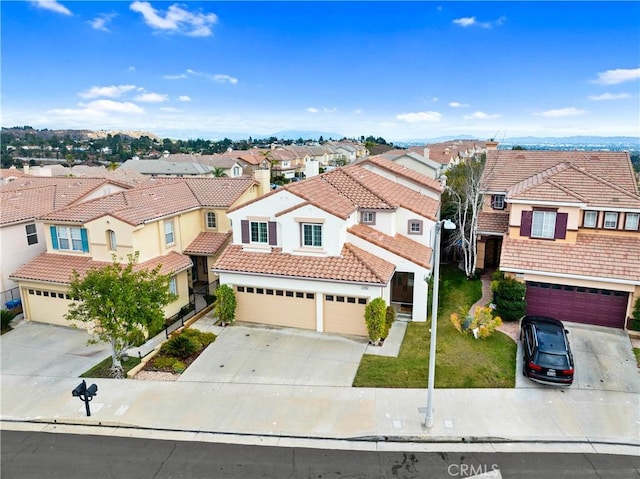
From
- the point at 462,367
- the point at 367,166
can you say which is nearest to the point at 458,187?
the point at 367,166

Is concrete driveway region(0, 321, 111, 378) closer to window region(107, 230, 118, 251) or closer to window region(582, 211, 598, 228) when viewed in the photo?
window region(107, 230, 118, 251)

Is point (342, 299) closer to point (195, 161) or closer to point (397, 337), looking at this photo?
point (397, 337)

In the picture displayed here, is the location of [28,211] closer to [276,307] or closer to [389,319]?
[276,307]

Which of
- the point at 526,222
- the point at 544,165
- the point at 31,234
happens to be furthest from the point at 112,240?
the point at 544,165

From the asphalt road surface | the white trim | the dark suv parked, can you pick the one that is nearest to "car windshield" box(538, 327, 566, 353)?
the dark suv parked

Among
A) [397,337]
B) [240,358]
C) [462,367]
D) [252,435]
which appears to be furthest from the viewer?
[397,337]

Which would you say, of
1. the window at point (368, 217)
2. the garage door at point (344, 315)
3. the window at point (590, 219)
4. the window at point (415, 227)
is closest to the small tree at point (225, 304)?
the garage door at point (344, 315)

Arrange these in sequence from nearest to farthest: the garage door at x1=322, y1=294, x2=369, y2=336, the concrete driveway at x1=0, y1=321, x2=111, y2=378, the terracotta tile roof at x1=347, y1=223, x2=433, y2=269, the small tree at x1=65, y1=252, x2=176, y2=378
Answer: the small tree at x1=65, y1=252, x2=176, y2=378 → the concrete driveway at x1=0, y1=321, x2=111, y2=378 → the garage door at x1=322, y1=294, x2=369, y2=336 → the terracotta tile roof at x1=347, y1=223, x2=433, y2=269
